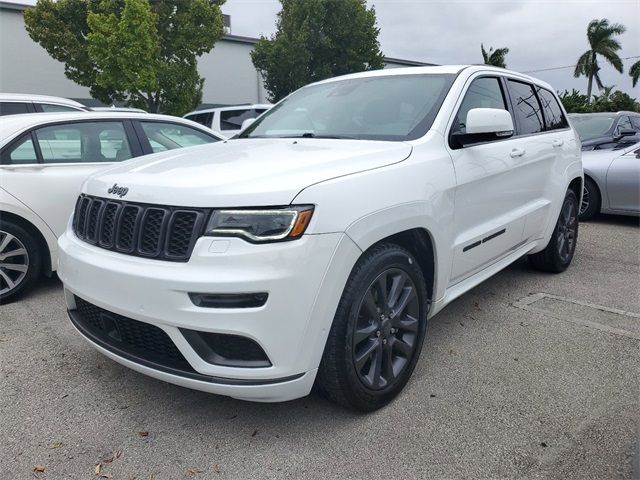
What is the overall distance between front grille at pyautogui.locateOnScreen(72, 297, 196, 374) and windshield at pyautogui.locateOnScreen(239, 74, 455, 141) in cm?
157

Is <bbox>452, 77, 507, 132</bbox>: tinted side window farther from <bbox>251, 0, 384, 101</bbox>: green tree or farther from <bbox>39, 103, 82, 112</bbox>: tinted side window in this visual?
<bbox>251, 0, 384, 101</bbox>: green tree

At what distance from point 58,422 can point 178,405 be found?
22.5 inches

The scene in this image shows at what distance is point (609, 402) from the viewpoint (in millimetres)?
2621

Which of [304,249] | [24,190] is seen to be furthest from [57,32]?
[304,249]

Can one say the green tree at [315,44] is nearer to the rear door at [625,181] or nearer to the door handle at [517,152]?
the rear door at [625,181]

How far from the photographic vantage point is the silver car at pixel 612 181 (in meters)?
6.77

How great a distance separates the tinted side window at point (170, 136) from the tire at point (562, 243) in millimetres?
3471

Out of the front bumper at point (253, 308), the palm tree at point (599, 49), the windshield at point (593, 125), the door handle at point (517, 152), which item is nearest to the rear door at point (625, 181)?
the windshield at point (593, 125)

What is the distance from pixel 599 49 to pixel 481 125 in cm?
4810

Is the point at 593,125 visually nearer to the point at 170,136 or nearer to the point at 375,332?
the point at 170,136

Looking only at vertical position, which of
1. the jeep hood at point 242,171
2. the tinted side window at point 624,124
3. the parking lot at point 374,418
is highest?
the tinted side window at point 624,124

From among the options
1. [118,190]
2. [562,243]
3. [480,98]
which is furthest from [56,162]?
[562,243]

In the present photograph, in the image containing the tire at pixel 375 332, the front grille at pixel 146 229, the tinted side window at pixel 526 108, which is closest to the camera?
the front grille at pixel 146 229

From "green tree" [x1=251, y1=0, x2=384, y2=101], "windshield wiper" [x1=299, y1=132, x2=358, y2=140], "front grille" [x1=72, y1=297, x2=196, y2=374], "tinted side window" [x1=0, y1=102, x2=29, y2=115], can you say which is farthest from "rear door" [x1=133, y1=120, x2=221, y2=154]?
"green tree" [x1=251, y1=0, x2=384, y2=101]
